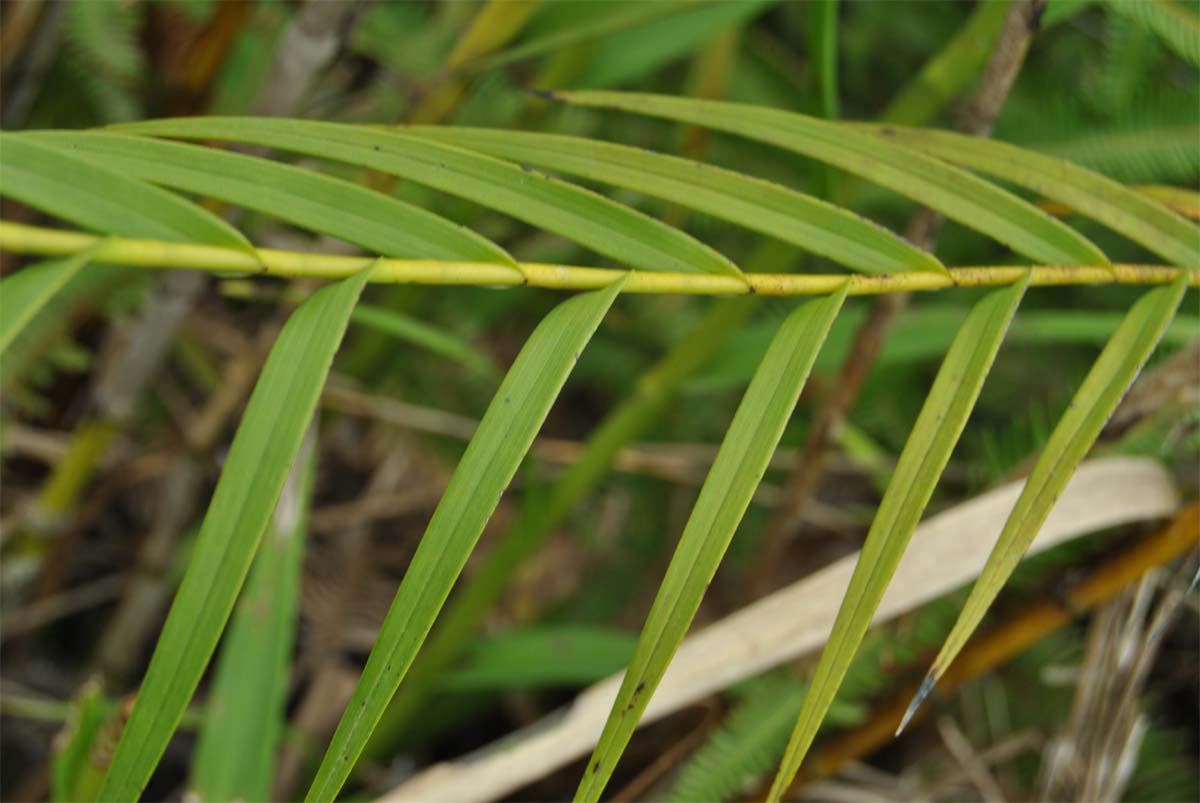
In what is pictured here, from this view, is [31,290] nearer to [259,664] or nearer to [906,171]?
[906,171]

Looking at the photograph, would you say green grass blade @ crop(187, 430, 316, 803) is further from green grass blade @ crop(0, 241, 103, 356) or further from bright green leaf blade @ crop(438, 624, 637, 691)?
green grass blade @ crop(0, 241, 103, 356)

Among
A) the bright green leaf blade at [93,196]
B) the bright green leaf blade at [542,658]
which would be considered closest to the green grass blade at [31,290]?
the bright green leaf blade at [93,196]

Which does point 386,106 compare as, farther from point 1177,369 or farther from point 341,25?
point 1177,369

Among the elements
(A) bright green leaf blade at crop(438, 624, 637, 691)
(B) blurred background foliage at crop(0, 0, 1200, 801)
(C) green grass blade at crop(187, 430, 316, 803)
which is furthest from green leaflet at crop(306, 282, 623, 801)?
(A) bright green leaf blade at crop(438, 624, 637, 691)

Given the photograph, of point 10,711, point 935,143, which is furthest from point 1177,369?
point 10,711

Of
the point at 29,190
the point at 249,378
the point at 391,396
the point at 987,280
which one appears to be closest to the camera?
the point at 29,190
